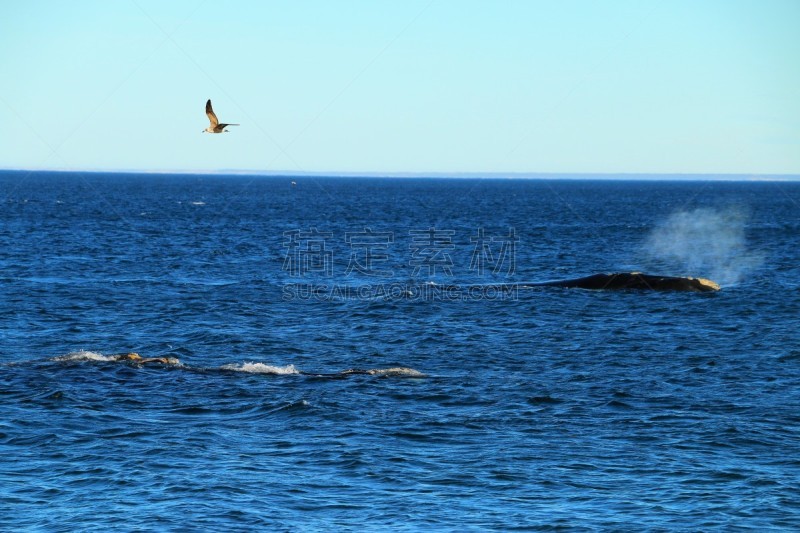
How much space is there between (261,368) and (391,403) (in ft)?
20.5

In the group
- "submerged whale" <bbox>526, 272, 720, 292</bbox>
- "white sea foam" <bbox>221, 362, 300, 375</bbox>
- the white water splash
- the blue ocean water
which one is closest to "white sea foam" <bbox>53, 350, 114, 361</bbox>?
the blue ocean water

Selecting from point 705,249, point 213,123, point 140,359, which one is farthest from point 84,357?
point 705,249

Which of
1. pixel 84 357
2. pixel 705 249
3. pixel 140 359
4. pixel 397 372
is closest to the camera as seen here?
pixel 397 372

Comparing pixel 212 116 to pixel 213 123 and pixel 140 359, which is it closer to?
pixel 213 123

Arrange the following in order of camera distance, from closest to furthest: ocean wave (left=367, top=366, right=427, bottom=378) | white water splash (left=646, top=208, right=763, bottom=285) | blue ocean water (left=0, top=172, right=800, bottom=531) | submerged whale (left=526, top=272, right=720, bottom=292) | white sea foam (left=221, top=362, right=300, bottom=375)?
blue ocean water (left=0, top=172, right=800, bottom=531), ocean wave (left=367, top=366, right=427, bottom=378), white sea foam (left=221, top=362, right=300, bottom=375), submerged whale (left=526, top=272, right=720, bottom=292), white water splash (left=646, top=208, right=763, bottom=285)

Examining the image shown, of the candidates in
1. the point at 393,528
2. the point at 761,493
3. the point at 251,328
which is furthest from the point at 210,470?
the point at 251,328

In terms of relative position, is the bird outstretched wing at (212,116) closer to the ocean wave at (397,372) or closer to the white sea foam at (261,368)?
the white sea foam at (261,368)

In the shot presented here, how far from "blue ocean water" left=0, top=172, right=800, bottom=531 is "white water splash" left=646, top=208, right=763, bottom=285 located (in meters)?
4.63

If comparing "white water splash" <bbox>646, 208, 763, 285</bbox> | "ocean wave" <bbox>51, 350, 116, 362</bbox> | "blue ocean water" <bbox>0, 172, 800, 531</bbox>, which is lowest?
"white water splash" <bbox>646, 208, 763, 285</bbox>

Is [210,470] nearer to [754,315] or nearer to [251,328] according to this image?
[251,328]

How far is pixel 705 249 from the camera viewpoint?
294 ft

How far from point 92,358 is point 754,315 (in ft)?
93.5

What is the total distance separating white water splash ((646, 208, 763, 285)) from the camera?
68156 millimetres

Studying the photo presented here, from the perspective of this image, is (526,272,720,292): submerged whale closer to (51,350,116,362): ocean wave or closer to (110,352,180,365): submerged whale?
(110,352,180,365): submerged whale
